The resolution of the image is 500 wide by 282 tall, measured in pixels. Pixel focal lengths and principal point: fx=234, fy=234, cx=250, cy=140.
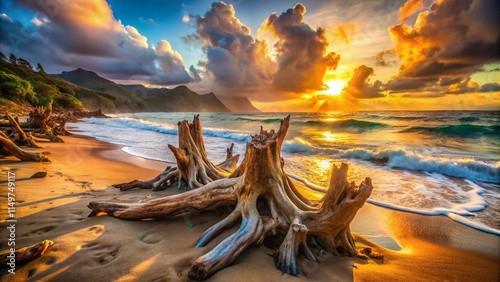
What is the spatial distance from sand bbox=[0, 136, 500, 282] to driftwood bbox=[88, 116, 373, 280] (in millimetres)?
142

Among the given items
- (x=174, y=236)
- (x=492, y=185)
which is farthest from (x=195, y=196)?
(x=492, y=185)

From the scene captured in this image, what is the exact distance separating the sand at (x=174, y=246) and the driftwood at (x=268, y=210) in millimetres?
142

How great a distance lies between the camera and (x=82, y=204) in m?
4.39

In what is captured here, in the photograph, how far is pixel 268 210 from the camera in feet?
11.0

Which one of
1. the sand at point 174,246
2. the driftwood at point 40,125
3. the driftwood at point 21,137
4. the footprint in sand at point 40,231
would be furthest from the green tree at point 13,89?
the footprint in sand at point 40,231

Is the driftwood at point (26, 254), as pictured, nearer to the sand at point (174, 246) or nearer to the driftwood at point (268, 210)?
Answer: the sand at point (174, 246)

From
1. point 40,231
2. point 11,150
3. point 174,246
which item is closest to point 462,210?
point 174,246

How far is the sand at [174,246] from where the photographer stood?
101 inches

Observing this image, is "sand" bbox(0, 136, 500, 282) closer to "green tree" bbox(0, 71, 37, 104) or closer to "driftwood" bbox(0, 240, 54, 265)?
"driftwood" bbox(0, 240, 54, 265)

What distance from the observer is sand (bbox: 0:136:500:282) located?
2561 mm

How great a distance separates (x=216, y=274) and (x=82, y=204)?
3382mm

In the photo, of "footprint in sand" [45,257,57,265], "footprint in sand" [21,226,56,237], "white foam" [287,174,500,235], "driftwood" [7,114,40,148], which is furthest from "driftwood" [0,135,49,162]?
"white foam" [287,174,500,235]

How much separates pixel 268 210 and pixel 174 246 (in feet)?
4.44

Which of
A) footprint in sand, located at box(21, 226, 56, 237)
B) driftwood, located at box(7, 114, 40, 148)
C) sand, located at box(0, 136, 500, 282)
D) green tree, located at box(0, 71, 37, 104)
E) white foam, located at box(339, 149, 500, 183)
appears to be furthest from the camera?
green tree, located at box(0, 71, 37, 104)
